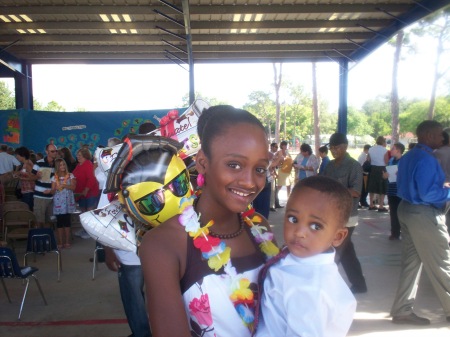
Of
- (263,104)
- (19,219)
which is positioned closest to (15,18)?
(19,219)

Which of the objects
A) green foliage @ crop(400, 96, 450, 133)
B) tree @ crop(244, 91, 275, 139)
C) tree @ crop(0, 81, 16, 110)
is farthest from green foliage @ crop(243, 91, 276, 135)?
tree @ crop(0, 81, 16, 110)

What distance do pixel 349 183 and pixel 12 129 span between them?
30.8 ft

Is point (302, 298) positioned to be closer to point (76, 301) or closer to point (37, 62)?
point (76, 301)

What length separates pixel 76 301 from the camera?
5.01 meters

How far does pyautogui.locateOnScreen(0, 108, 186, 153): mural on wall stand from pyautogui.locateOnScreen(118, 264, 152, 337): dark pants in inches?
339

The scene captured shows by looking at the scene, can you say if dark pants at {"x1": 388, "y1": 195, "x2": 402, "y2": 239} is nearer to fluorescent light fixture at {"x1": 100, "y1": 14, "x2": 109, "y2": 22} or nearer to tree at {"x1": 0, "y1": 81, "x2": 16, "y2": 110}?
fluorescent light fixture at {"x1": 100, "y1": 14, "x2": 109, "y2": 22}

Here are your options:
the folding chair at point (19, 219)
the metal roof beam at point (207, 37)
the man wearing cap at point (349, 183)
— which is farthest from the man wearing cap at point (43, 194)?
the man wearing cap at point (349, 183)

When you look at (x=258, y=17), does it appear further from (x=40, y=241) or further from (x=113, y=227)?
(x=113, y=227)

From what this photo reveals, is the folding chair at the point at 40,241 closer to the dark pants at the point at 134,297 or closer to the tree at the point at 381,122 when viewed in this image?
the dark pants at the point at 134,297

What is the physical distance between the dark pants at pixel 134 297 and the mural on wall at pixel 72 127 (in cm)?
861

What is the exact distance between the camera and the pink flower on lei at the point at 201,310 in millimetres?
1332

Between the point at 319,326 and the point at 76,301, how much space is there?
4287mm

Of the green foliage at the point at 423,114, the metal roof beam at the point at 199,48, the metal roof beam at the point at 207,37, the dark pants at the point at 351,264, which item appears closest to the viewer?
the dark pants at the point at 351,264

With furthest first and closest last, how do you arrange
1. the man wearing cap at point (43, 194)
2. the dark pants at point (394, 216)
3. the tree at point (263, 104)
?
the tree at point (263, 104)
the dark pants at point (394, 216)
the man wearing cap at point (43, 194)
